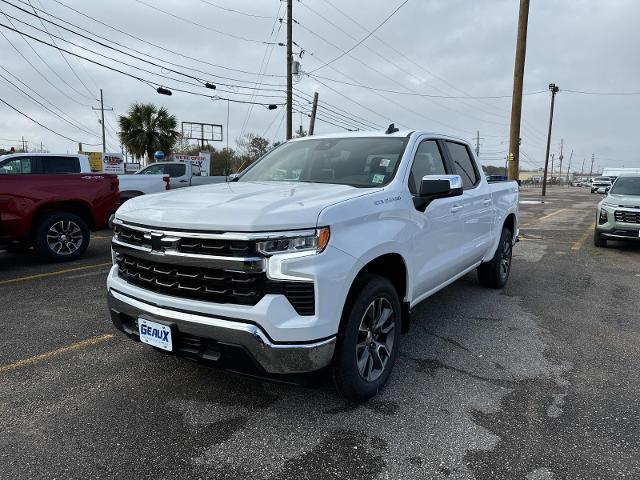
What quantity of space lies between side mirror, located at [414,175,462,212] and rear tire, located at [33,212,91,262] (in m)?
6.43

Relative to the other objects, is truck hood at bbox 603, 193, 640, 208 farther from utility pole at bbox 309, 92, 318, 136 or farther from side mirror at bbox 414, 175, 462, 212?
utility pole at bbox 309, 92, 318, 136

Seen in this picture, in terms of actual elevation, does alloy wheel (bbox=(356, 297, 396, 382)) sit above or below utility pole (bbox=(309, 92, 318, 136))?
below

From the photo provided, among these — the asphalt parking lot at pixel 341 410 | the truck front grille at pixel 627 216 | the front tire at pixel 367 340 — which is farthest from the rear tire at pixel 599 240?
the front tire at pixel 367 340

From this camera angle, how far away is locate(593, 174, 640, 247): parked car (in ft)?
31.1

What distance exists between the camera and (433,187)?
11.4 feet

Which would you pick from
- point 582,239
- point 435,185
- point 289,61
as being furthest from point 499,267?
point 289,61

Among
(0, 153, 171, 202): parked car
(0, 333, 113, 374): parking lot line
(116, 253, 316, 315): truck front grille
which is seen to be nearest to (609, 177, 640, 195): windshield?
(116, 253, 316, 315): truck front grille

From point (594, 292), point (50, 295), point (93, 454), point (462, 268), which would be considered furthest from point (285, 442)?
point (594, 292)

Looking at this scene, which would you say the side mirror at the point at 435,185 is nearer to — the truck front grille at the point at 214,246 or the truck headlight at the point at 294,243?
the truck headlight at the point at 294,243

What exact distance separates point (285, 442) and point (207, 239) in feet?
4.10

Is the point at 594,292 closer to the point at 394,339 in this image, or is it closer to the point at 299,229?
the point at 394,339

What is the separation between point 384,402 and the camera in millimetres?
3219

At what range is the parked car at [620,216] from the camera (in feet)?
31.1

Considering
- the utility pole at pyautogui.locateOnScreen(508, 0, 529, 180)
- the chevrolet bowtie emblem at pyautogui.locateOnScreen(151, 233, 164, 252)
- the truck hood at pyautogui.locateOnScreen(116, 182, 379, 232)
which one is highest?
the utility pole at pyautogui.locateOnScreen(508, 0, 529, 180)
